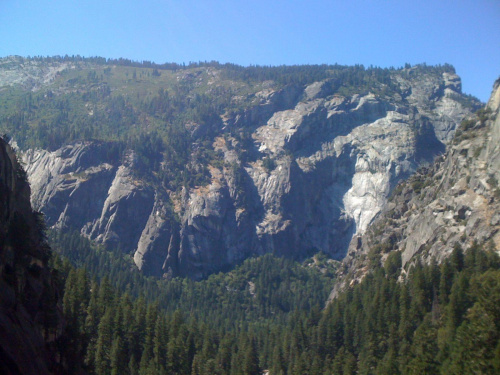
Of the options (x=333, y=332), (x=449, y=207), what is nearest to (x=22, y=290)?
(x=333, y=332)

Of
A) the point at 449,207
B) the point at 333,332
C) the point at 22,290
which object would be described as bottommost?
the point at 22,290

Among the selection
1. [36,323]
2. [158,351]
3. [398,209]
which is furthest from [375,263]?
[36,323]

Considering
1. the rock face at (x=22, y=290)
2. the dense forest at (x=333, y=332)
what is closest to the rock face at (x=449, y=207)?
the dense forest at (x=333, y=332)

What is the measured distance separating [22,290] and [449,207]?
9039 centimetres

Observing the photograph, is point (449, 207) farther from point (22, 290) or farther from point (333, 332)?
point (22, 290)

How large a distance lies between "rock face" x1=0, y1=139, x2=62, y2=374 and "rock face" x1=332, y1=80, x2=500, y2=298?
237 ft

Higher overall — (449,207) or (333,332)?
(449,207)

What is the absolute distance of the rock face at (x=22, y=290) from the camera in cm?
5441

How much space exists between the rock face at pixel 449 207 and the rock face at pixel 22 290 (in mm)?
72235

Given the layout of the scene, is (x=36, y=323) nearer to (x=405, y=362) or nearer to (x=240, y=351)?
(x=405, y=362)

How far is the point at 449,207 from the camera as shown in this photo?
122812mm

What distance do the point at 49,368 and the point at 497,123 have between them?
A: 100635mm

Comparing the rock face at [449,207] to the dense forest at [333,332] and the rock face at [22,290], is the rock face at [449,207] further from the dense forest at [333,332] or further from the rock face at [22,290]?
the rock face at [22,290]

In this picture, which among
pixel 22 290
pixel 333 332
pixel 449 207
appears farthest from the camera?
pixel 449 207
